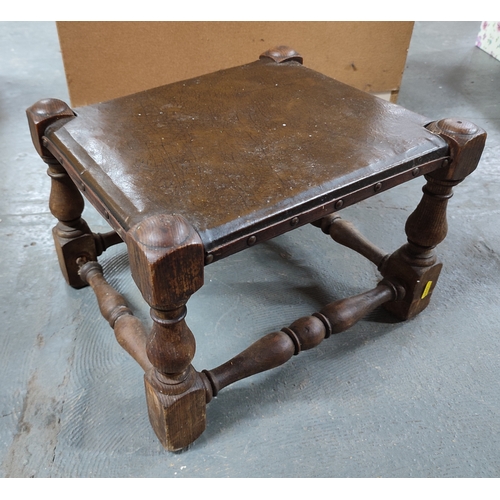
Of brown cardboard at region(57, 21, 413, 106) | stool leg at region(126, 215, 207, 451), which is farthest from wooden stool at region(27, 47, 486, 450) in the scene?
brown cardboard at region(57, 21, 413, 106)

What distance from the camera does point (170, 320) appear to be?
0.75 metres

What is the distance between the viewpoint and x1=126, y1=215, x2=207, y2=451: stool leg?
662 millimetres

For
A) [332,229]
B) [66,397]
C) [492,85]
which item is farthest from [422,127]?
[492,85]

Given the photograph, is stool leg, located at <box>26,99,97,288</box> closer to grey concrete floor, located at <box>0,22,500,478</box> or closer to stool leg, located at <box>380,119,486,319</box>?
grey concrete floor, located at <box>0,22,500,478</box>

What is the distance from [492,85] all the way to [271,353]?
202 centimetres

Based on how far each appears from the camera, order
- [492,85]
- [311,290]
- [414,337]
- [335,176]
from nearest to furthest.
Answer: [335,176] → [414,337] → [311,290] → [492,85]

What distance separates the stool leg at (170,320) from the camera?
662mm

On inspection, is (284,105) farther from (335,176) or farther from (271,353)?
(271,353)

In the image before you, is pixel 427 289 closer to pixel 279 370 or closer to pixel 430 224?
pixel 430 224

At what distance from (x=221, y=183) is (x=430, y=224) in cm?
47

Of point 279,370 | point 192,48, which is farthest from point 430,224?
point 192,48

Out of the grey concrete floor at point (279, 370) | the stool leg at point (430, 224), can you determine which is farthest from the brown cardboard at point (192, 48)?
the stool leg at point (430, 224)

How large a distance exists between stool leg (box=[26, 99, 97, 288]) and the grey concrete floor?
89 mm

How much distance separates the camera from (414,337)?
1.14m
